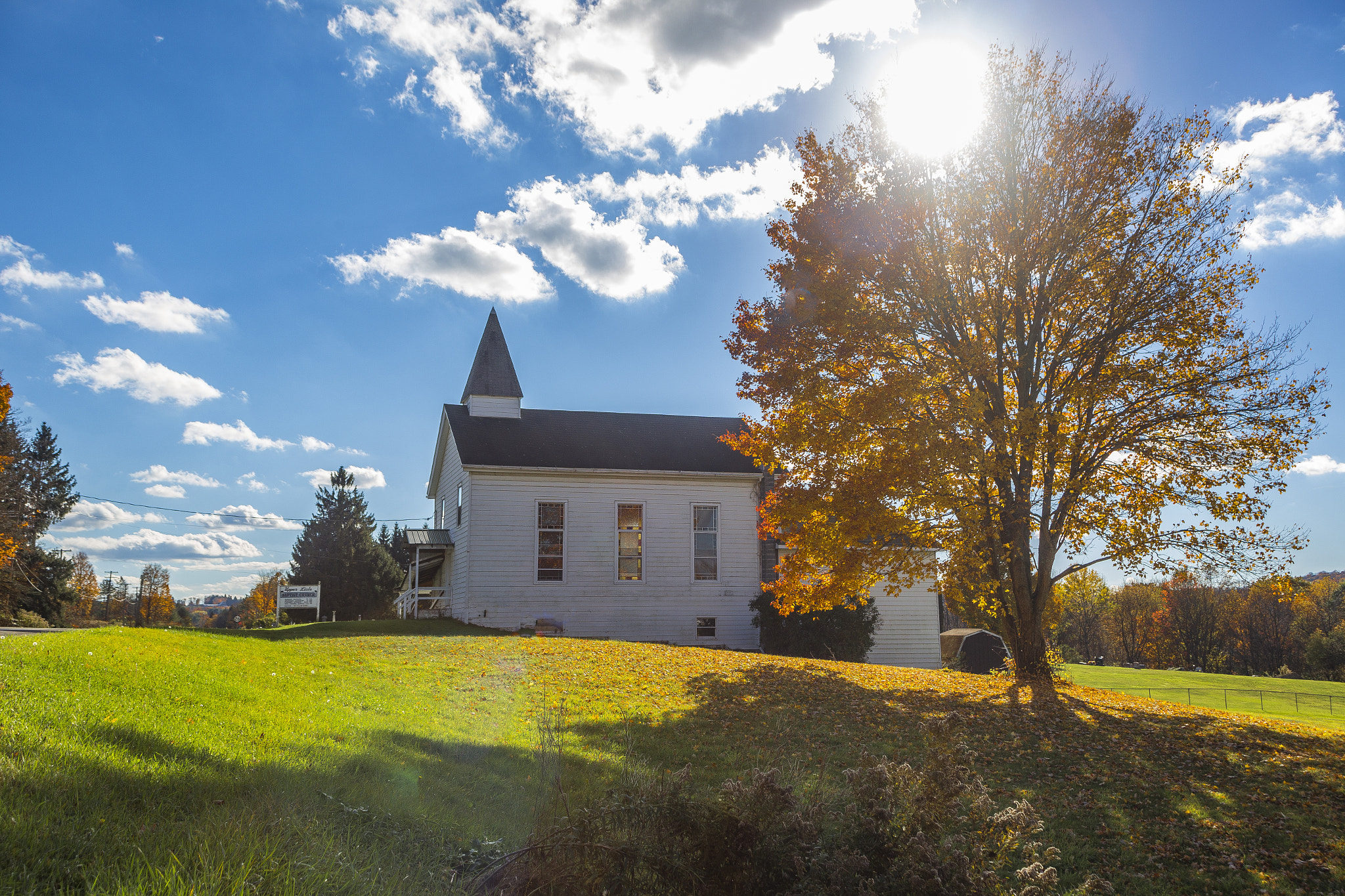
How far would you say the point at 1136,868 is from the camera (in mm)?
5098

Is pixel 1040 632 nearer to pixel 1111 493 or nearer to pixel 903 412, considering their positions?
pixel 1111 493

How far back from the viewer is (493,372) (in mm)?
23797

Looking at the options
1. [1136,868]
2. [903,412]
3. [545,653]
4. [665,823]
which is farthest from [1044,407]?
[665,823]

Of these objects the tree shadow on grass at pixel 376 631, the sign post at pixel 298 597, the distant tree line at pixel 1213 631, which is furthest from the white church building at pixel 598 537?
the distant tree line at pixel 1213 631

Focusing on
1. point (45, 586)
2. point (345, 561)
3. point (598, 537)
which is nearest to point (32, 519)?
point (45, 586)

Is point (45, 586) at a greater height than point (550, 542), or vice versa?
point (550, 542)

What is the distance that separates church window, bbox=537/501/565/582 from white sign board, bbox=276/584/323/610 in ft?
27.1

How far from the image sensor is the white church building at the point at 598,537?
20.4 meters

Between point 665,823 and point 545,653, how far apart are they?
987 cm

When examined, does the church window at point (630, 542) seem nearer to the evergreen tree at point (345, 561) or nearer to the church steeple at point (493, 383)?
the church steeple at point (493, 383)

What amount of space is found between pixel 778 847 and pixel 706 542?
18903 millimetres

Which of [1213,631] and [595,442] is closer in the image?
[595,442]

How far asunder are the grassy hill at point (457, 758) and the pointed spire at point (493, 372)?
1252cm

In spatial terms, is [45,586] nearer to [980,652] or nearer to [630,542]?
[630,542]
